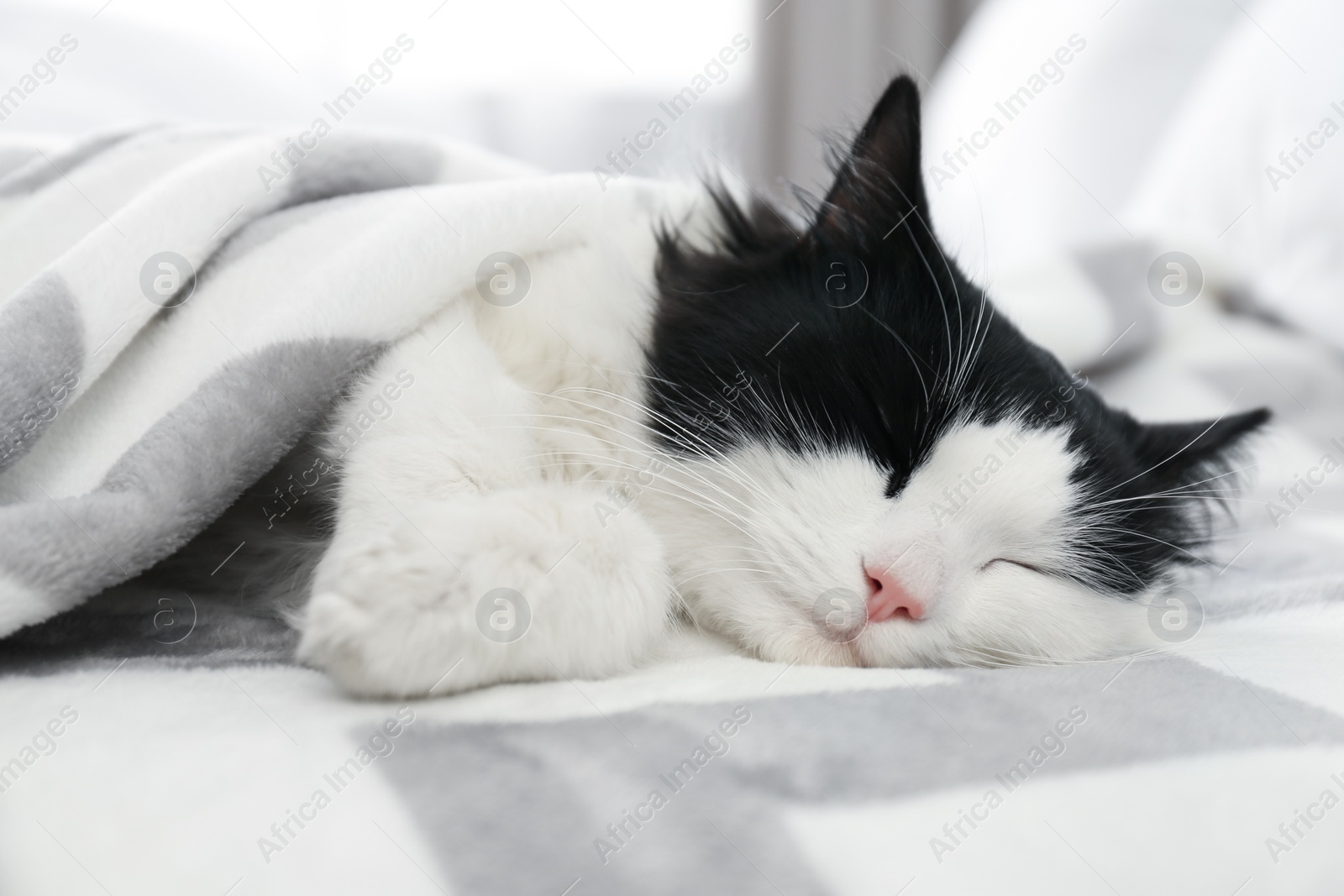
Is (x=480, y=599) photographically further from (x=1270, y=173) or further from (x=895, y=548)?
(x=1270, y=173)

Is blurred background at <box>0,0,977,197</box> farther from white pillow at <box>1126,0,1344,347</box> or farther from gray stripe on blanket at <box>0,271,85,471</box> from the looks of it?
gray stripe on blanket at <box>0,271,85,471</box>

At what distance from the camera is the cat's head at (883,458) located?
97 centimetres

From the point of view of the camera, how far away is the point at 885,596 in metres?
0.94

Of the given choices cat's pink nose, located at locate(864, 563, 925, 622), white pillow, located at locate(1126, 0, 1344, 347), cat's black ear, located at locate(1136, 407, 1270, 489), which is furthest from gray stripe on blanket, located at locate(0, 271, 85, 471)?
white pillow, located at locate(1126, 0, 1344, 347)

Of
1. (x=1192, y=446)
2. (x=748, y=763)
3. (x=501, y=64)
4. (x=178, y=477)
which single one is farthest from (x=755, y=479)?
(x=501, y=64)

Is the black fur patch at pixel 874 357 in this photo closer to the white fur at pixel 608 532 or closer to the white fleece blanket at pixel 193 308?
the white fur at pixel 608 532

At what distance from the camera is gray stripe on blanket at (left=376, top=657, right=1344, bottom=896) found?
0.62 meters

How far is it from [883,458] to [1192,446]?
581 mm

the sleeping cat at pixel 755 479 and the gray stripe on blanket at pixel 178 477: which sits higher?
the sleeping cat at pixel 755 479

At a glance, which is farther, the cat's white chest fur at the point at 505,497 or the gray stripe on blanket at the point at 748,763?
the cat's white chest fur at the point at 505,497

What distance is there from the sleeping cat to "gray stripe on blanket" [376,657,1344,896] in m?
0.11

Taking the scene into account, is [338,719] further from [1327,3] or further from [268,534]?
[1327,3]

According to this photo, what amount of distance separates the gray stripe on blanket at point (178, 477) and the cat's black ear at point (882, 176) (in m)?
0.62

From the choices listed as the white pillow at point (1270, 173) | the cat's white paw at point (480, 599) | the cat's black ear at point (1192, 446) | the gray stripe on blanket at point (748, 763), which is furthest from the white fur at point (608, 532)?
the white pillow at point (1270, 173)
